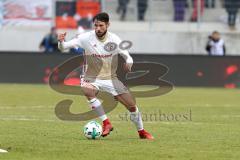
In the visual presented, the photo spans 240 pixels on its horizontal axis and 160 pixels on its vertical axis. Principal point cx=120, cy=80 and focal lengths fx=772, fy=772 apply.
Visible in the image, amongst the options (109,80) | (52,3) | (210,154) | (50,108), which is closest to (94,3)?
(52,3)

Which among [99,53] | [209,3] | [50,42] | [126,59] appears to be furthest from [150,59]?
[126,59]

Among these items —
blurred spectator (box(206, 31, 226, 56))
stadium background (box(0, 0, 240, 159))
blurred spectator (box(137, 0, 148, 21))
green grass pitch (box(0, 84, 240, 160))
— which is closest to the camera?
green grass pitch (box(0, 84, 240, 160))

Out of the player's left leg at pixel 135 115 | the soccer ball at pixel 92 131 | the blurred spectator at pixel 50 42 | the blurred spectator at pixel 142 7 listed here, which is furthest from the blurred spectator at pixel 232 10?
the soccer ball at pixel 92 131

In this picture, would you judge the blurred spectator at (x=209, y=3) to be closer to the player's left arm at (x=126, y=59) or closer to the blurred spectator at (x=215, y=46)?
the blurred spectator at (x=215, y=46)

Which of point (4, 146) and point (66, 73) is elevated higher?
point (4, 146)

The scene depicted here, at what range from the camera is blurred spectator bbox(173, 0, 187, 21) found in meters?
33.3

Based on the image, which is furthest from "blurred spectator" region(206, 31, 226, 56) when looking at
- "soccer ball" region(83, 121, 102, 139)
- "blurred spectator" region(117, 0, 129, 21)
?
"soccer ball" region(83, 121, 102, 139)

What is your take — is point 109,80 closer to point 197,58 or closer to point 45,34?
point 197,58

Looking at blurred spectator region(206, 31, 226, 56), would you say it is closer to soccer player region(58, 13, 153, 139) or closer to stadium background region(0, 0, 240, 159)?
stadium background region(0, 0, 240, 159)

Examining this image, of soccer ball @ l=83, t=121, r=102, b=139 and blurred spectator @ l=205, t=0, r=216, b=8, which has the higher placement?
soccer ball @ l=83, t=121, r=102, b=139

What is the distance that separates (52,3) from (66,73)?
4.63m

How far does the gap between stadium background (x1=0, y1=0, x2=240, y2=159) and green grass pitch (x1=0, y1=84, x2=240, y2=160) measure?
3 centimetres

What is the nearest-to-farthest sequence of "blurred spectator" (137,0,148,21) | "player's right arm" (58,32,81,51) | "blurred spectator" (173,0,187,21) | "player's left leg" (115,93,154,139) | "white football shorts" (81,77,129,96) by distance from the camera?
"player's right arm" (58,32,81,51)
"player's left leg" (115,93,154,139)
"white football shorts" (81,77,129,96)
"blurred spectator" (137,0,148,21)
"blurred spectator" (173,0,187,21)

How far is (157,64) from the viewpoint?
2838 cm
